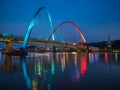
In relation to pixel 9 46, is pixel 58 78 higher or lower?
lower

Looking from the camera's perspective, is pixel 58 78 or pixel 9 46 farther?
pixel 9 46

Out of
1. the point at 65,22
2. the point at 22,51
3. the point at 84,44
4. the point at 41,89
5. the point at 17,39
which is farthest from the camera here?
the point at 84,44

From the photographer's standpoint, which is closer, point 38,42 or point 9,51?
point 9,51

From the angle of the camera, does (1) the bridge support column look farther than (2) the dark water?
Yes

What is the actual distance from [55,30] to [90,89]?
119 metres

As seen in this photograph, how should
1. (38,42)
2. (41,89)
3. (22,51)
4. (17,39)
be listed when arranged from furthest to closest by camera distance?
(38,42), (17,39), (22,51), (41,89)

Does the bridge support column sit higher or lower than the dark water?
higher

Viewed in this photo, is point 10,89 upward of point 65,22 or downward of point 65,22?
downward

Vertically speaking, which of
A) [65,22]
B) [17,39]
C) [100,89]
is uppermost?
[65,22]

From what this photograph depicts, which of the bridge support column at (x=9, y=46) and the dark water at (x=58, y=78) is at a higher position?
the bridge support column at (x=9, y=46)

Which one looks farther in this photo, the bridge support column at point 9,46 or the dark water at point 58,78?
the bridge support column at point 9,46

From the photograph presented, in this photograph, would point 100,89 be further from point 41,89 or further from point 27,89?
point 27,89

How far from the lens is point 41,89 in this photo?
12406 millimetres

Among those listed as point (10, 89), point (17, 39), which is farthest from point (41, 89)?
point (17, 39)
